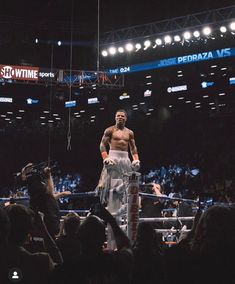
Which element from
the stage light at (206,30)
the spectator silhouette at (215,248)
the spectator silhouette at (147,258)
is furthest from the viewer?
the stage light at (206,30)

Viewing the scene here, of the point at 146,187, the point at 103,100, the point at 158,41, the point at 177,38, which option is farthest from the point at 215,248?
the point at 103,100

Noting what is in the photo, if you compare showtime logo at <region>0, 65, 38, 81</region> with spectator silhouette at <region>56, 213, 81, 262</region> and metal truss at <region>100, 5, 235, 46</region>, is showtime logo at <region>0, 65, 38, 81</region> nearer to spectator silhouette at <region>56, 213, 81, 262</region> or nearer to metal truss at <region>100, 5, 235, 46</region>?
metal truss at <region>100, 5, 235, 46</region>

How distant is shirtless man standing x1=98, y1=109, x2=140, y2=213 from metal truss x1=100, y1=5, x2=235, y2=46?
9.49 meters

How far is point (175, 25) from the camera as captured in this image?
688 inches

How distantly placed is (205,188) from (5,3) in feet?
33.6

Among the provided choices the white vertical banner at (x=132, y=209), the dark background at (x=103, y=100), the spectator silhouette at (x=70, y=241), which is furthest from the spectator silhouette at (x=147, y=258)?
the dark background at (x=103, y=100)

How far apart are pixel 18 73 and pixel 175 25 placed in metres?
5.64

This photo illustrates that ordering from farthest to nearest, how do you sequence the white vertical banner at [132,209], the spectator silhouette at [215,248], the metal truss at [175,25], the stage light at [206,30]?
1. the stage light at [206,30]
2. the metal truss at [175,25]
3. the white vertical banner at [132,209]
4. the spectator silhouette at [215,248]

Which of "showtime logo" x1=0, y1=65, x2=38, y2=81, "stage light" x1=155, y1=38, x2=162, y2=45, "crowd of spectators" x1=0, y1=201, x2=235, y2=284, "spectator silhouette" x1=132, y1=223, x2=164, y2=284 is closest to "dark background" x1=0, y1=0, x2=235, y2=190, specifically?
"stage light" x1=155, y1=38, x2=162, y2=45

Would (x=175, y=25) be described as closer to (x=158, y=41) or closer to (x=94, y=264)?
(x=158, y=41)

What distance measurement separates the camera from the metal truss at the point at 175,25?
15.8m

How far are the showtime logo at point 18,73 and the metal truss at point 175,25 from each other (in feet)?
10.9

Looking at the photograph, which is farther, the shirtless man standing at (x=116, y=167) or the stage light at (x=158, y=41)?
the stage light at (x=158, y=41)

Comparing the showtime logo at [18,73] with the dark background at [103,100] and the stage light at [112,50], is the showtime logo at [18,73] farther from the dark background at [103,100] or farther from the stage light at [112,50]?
the dark background at [103,100]
